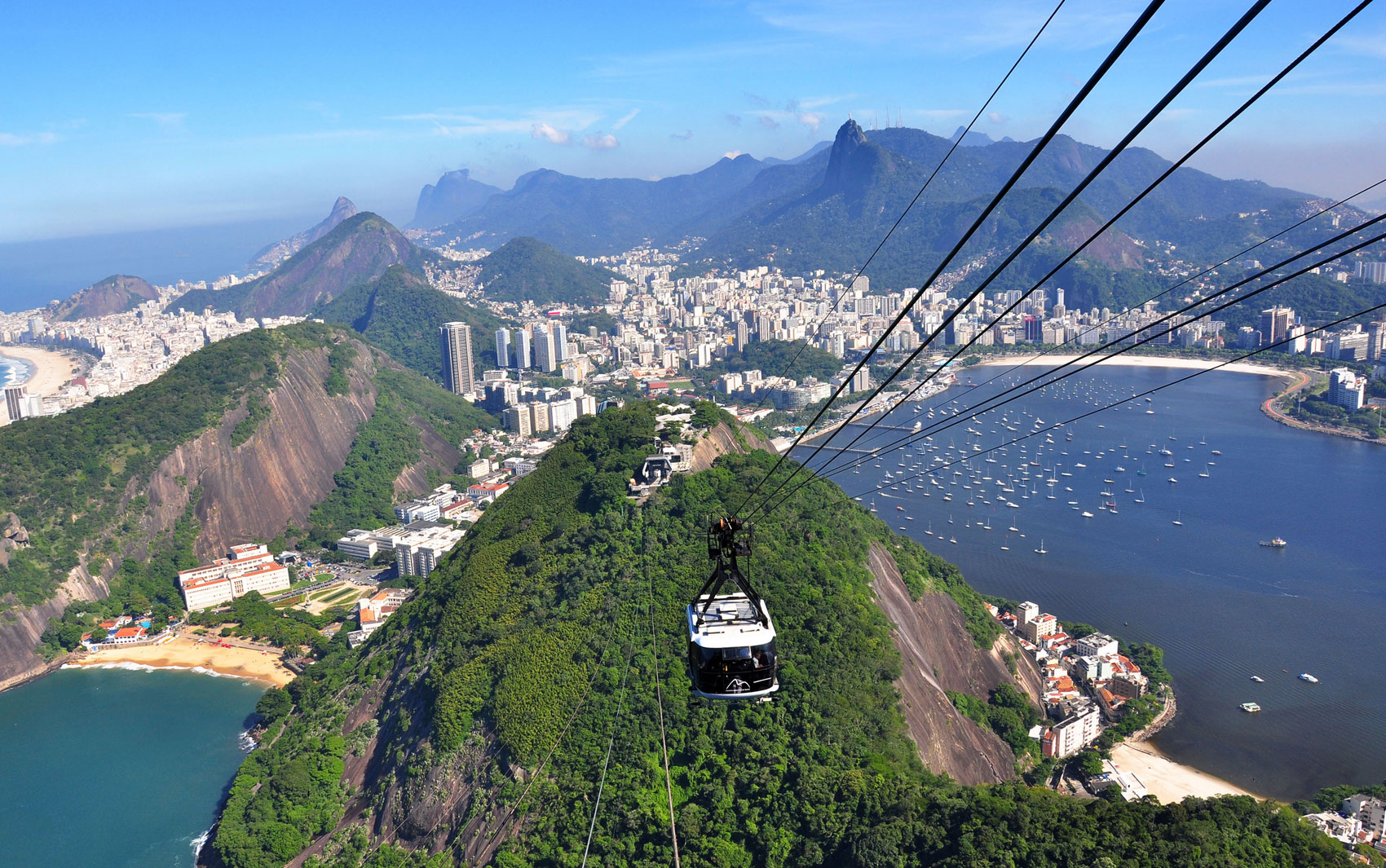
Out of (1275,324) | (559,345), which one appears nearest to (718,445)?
(559,345)

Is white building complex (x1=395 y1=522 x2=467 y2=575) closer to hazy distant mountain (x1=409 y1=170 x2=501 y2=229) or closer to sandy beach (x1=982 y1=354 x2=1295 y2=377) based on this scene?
sandy beach (x1=982 y1=354 x2=1295 y2=377)

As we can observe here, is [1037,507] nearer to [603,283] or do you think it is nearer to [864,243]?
[603,283]

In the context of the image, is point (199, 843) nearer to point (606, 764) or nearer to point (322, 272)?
point (606, 764)

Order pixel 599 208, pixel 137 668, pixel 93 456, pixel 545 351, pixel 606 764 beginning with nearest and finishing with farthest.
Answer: pixel 606 764 → pixel 137 668 → pixel 93 456 → pixel 545 351 → pixel 599 208

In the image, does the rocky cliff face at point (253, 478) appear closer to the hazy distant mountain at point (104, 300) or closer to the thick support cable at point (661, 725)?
the thick support cable at point (661, 725)

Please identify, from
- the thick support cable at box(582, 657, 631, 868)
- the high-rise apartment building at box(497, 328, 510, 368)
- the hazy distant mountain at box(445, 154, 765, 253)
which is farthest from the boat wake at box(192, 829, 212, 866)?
the hazy distant mountain at box(445, 154, 765, 253)

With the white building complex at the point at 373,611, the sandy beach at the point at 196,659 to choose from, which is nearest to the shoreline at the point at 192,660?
the sandy beach at the point at 196,659
